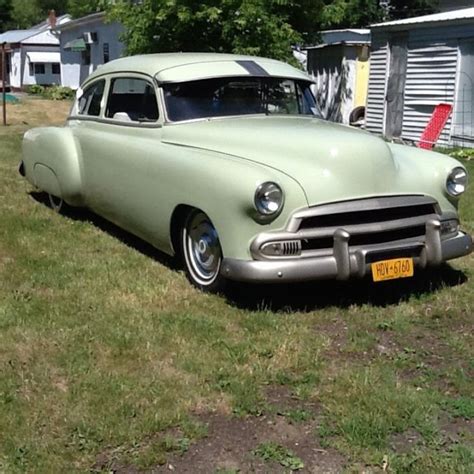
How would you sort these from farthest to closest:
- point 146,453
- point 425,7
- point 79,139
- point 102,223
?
point 425,7 < point 102,223 < point 79,139 < point 146,453

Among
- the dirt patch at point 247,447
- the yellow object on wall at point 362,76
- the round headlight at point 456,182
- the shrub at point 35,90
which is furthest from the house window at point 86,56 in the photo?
the dirt patch at point 247,447

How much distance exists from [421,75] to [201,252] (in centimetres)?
1101

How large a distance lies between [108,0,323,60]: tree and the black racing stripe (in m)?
6.94

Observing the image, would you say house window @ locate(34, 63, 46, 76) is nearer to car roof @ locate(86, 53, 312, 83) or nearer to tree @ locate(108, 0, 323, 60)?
tree @ locate(108, 0, 323, 60)

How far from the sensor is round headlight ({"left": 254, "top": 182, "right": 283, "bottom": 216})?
14.3 feet

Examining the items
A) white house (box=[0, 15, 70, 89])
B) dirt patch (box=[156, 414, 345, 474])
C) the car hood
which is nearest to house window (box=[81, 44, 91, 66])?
white house (box=[0, 15, 70, 89])

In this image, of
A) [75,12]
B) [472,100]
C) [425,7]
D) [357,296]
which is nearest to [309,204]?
[357,296]

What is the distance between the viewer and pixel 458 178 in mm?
5105

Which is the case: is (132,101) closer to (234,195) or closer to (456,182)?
(234,195)

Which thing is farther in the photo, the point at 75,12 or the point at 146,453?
the point at 75,12

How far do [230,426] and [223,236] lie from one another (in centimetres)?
156

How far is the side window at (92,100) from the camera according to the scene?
6.75 metres

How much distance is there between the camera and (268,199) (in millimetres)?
4398

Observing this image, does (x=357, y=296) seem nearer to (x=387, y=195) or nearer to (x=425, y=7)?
(x=387, y=195)
